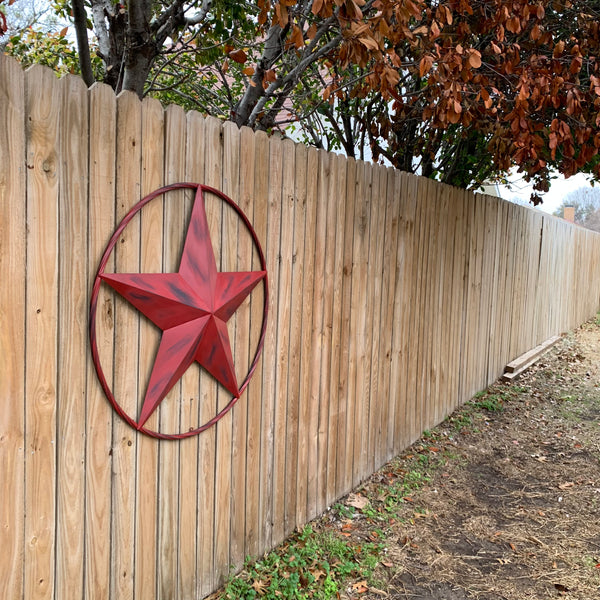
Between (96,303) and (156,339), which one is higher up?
(96,303)

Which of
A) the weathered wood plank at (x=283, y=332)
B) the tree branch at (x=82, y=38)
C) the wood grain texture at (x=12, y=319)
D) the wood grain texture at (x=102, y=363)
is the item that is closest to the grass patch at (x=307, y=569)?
the weathered wood plank at (x=283, y=332)

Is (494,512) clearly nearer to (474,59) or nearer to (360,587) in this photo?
(360,587)

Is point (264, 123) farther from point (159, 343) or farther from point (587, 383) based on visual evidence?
point (587, 383)

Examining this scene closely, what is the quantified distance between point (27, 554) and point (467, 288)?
4.98 m

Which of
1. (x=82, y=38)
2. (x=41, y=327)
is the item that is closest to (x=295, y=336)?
(x=41, y=327)

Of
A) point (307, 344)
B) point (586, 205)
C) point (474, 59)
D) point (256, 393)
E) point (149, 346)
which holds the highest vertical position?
point (586, 205)

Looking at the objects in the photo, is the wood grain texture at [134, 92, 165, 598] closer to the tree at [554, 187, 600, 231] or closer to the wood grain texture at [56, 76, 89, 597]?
the wood grain texture at [56, 76, 89, 597]

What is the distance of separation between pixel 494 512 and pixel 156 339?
2947 mm

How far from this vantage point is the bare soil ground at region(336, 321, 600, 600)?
10.9 ft

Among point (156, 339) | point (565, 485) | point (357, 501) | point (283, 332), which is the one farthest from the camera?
point (565, 485)

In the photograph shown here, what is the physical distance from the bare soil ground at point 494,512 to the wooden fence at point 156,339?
0.45m

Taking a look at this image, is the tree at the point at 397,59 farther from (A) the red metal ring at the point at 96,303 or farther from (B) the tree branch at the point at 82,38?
(A) the red metal ring at the point at 96,303

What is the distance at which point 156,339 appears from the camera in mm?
2494

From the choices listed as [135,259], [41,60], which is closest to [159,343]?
[135,259]
